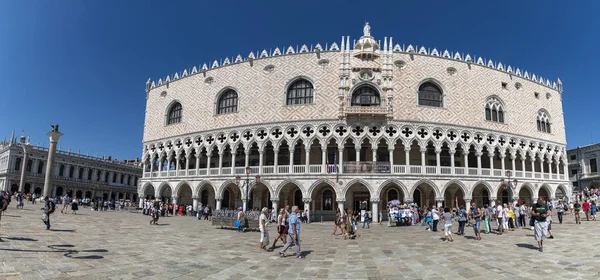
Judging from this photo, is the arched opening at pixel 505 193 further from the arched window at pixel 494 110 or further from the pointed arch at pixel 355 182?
the pointed arch at pixel 355 182

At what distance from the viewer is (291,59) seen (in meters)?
31.3

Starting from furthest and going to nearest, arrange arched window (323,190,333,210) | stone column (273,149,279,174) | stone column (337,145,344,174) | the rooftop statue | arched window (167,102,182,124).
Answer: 1. arched window (167,102,182,124)
2. the rooftop statue
3. arched window (323,190,333,210)
4. stone column (273,149,279,174)
5. stone column (337,145,344,174)

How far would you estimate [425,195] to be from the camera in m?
30.4

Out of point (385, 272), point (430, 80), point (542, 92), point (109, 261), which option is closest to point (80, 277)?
point (109, 261)

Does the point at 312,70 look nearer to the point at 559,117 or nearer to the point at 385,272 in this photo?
the point at 385,272

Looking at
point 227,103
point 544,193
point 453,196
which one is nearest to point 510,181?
point 453,196

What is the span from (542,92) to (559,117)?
3832 millimetres

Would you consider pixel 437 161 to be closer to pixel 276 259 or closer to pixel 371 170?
pixel 371 170

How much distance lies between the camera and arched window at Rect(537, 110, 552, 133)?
34.9 m

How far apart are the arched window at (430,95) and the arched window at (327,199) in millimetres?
11440

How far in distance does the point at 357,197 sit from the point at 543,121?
73.4 feet

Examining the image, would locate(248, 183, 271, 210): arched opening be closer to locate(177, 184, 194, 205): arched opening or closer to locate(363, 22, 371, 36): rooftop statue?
locate(177, 184, 194, 205): arched opening

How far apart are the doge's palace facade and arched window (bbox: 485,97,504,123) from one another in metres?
0.10

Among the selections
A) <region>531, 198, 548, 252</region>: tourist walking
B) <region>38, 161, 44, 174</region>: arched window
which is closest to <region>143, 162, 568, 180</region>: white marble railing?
<region>531, 198, 548, 252</region>: tourist walking
